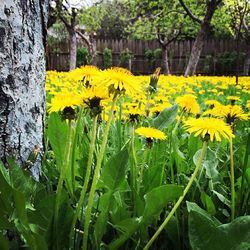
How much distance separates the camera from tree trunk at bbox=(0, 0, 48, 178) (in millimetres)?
991

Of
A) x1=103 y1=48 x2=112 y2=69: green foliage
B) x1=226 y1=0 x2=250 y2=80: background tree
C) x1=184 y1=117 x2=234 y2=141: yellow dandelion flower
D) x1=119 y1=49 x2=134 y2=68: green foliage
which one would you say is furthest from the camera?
x1=119 y1=49 x2=134 y2=68: green foliage

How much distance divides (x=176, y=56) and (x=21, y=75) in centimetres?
2348

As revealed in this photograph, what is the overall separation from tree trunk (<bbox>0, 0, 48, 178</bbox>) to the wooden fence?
21719 mm

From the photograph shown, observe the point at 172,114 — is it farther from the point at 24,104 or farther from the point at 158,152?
the point at 24,104

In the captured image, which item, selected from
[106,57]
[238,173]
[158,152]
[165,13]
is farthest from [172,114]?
[106,57]

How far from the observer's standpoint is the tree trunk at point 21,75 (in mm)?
991

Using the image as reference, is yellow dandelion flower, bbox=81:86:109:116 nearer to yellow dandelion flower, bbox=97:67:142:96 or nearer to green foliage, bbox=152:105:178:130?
yellow dandelion flower, bbox=97:67:142:96

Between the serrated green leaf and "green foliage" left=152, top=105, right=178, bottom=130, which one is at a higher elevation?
"green foliage" left=152, top=105, right=178, bottom=130

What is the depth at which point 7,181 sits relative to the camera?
2.53 feet

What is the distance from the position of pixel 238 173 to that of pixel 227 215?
0.41 meters

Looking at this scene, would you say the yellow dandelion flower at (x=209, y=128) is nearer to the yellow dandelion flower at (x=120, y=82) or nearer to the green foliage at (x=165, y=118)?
the yellow dandelion flower at (x=120, y=82)

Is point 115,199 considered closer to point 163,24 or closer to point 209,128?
point 209,128

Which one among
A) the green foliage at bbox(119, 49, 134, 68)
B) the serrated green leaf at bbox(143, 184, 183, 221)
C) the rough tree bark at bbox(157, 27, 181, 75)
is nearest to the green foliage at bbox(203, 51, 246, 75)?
the rough tree bark at bbox(157, 27, 181, 75)

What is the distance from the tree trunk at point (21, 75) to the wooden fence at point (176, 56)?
21.7m
